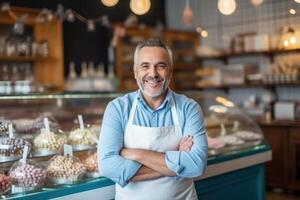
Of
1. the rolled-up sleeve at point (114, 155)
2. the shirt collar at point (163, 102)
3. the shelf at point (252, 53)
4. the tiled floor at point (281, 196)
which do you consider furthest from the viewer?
the shelf at point (252, 53)

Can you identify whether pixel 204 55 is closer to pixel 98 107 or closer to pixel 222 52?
pixel 222 52

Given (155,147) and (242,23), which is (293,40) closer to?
(242,23)

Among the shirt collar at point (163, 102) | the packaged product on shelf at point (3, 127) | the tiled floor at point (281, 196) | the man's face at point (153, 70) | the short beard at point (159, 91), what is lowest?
the tiled floor at point (281, 196)

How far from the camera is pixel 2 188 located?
195cm

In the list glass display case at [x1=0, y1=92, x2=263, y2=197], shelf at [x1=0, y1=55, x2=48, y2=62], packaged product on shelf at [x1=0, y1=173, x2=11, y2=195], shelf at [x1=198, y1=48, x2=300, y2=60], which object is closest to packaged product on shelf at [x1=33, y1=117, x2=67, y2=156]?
glass display case at [x1=0, y1=92, x2=263, y2=197]

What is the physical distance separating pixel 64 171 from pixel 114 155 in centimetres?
50

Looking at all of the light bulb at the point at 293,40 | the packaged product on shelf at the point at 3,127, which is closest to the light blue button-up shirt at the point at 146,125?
the packaged product on shelf at the point at 3,127

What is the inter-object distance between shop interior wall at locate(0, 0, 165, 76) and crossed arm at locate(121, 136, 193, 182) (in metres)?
4.18

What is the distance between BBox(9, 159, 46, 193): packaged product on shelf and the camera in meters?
1.99

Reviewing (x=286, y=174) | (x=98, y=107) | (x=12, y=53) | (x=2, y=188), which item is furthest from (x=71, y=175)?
(x=286, y=174)

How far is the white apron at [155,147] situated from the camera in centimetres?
188

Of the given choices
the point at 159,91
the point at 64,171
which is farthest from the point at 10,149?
the point at 159,91

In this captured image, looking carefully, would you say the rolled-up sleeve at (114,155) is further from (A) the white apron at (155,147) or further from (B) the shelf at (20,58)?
(B) the shelf at (20,58)

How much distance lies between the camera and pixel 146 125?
191cm
